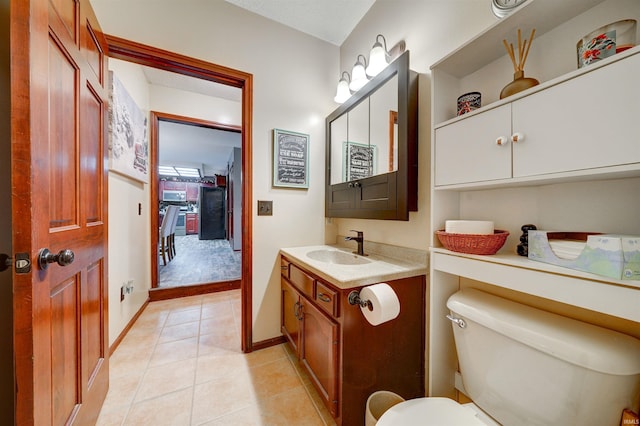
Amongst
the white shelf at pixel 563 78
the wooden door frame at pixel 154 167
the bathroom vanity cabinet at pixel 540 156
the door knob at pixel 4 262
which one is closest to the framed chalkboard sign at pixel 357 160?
the bathroom vanity cabinet at pixel 540 156

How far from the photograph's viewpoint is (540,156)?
70 cm

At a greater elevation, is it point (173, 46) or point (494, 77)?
point (173, 46)

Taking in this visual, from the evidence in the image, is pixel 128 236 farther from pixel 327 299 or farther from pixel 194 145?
pixel 194 145

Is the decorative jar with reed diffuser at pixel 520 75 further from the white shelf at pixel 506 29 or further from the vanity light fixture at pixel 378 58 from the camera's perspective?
the vanity light fixture at pixel 378 58

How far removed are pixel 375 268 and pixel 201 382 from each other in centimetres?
129

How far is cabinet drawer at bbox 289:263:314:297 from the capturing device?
1.29m

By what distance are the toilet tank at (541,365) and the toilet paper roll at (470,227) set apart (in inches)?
11.0

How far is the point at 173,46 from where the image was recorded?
4.93 feet

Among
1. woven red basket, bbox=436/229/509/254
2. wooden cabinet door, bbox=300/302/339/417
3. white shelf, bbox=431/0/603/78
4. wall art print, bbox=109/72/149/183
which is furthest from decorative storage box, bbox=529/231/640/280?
wall art print, bbox=109/72/149/183

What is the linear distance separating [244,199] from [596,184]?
5.79 ft

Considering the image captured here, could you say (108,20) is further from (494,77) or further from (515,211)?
(515,211)

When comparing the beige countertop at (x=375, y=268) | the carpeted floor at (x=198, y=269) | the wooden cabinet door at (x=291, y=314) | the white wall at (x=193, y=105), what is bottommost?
the carpeted floor at (x=198, y=269)

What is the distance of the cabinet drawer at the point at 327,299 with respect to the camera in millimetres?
1043

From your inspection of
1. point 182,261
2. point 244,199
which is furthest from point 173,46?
point 182,261
